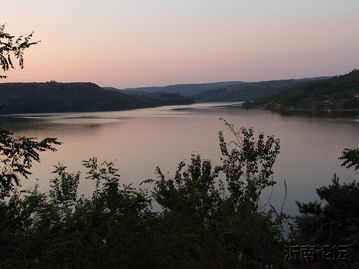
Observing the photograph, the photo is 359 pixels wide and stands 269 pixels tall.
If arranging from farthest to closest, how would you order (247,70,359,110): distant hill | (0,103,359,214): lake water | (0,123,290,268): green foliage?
(247,70,359,110): distant hill → (0,103,359,214): lake water → (0,123,290,268): green foliage

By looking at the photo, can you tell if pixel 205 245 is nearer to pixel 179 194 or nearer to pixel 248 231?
pixel 248 231

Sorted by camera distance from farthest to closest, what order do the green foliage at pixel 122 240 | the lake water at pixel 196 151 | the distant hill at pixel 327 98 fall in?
the distant hill at pixel 327 98 < the lake water at pixel 196 151 < the green foliage at pixel 122 240

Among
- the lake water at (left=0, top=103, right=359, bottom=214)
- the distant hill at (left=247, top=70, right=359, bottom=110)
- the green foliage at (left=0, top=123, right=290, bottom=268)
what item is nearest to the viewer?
the green foliage at (left=0, top=123, right=290, bottom=268)

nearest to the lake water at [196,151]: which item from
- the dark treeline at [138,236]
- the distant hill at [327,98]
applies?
the dark treeline at [138,236]

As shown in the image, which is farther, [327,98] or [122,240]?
[327,98]

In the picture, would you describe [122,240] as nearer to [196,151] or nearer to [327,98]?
[196,151]

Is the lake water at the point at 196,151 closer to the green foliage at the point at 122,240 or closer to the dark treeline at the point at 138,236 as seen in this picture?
the dark treeline at the point at 138,236

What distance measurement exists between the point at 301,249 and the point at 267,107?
195457 millimetres

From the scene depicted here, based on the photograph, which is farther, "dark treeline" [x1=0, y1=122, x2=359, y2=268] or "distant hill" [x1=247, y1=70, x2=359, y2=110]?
"distant hill" [x1=247, y1=70, x2=359, y2=110]


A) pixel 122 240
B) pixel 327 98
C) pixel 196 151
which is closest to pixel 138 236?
pixel 122 240

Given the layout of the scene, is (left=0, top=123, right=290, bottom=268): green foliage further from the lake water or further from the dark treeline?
the lake water

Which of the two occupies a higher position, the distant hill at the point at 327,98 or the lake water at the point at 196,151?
the distant hill at the point at 327,98

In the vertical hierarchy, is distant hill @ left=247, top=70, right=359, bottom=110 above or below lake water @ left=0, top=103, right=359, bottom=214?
above

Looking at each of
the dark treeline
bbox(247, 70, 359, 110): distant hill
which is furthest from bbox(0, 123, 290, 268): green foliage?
bbox(247, 70, 359, 110): distant hill
